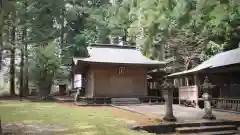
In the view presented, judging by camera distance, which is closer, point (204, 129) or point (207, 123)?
point (204, 129)

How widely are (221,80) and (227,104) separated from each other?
4849 millimetres

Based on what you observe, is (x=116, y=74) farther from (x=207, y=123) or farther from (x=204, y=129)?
(x=204, y=129)

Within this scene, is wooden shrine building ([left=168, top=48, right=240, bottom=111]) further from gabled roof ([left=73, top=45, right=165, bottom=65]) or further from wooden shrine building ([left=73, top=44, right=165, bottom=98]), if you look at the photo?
gabled roof ([left=73, top=45, right=165, bottom=65])

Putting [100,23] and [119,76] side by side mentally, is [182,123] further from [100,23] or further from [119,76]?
[100,23]

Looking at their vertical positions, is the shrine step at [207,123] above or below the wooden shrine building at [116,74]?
below

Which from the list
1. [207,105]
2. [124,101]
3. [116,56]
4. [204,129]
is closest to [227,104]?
[207,105]

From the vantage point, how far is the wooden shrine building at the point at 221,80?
16438 millimetres

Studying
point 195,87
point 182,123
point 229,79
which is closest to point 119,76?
point 195,87

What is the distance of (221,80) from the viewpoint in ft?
67.6

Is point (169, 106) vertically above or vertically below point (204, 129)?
above

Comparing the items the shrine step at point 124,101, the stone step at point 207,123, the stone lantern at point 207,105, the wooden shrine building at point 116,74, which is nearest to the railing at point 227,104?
the stone lantern at point 207,105

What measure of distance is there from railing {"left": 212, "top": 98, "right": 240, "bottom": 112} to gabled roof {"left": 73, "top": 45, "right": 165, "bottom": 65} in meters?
7.34

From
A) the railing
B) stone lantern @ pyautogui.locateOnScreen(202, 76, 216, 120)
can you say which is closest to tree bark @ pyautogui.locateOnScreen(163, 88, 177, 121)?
stone lantern @ pyautogui.locateOnScreen(202, 76, 216, 120)

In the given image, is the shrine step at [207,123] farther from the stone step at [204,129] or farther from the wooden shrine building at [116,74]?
the wooden shrine building at [116,74]
